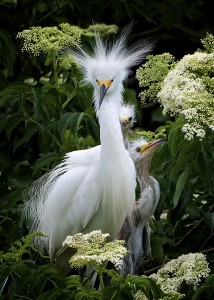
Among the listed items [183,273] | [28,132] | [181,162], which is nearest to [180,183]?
[181,162]

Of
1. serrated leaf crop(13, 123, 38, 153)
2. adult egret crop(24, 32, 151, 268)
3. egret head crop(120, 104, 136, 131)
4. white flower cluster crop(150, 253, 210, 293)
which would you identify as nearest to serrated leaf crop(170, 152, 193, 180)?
white flower cluster crop(150, 253, 210, 293)

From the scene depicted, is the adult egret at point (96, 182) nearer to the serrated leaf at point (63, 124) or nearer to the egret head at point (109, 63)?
the egret head at point (109, 63)

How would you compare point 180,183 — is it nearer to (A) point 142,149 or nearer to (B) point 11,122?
(A) point 142,149

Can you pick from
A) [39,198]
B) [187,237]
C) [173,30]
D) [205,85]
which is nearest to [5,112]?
[39,198]

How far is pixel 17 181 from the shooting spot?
19.0 feet

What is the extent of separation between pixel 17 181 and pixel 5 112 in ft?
1.19

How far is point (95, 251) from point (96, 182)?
4.41 ft

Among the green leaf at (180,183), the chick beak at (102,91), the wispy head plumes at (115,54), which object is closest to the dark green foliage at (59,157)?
the green leaf at (180,183)

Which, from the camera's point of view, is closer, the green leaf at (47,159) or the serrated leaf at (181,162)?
the serrated leaf at (181,162)

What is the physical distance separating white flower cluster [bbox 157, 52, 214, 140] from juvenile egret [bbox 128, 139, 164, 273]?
2.35 ft

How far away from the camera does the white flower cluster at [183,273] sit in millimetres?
4551

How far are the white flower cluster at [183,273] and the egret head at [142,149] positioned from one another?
3.20ft

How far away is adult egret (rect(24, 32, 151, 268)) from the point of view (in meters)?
5.26

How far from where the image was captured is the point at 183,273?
4.62 metres
